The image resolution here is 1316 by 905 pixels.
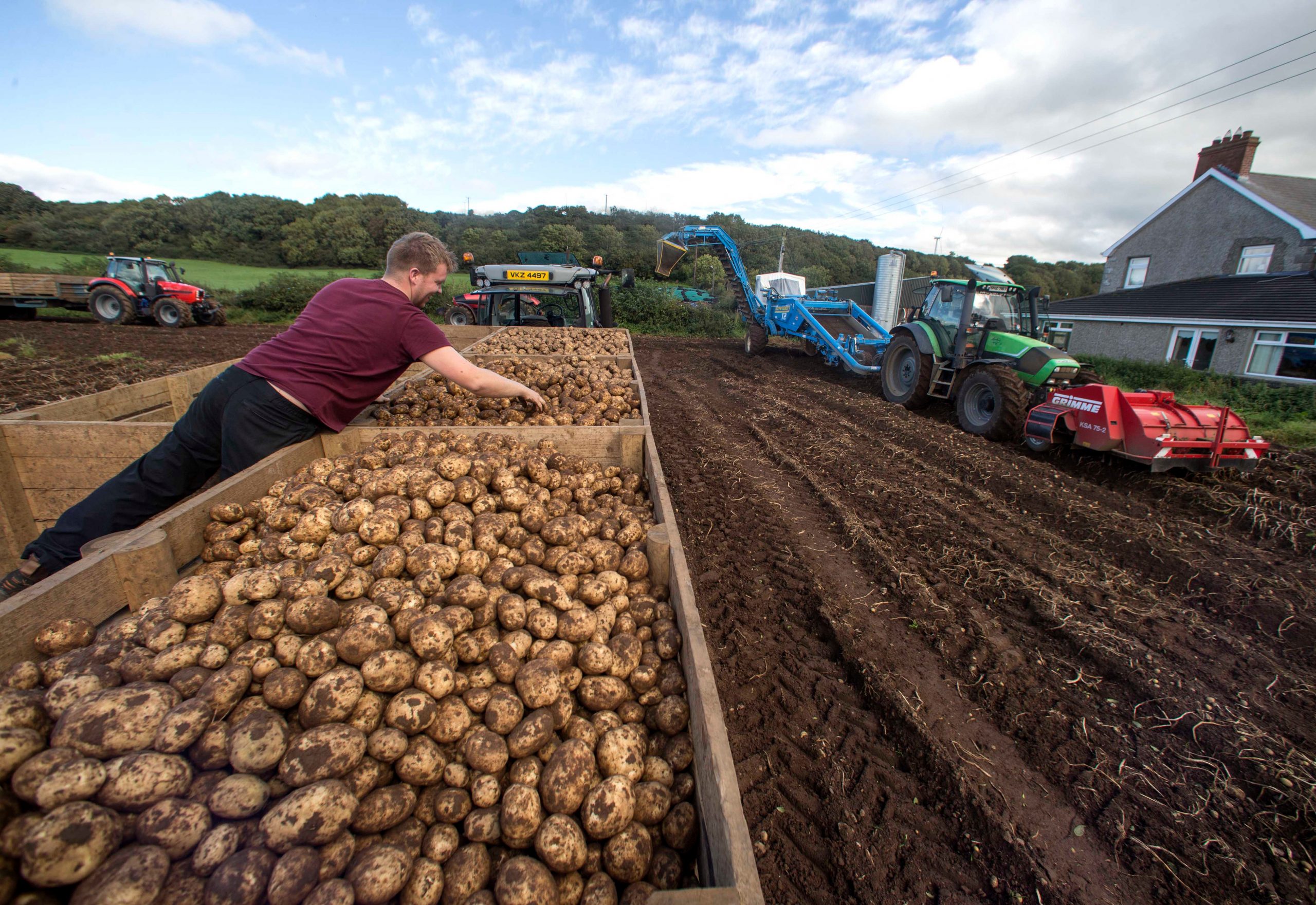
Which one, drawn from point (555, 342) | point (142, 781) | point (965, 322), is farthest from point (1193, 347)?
point (142, 781)

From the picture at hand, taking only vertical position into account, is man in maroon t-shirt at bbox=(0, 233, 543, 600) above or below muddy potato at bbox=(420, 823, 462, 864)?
above

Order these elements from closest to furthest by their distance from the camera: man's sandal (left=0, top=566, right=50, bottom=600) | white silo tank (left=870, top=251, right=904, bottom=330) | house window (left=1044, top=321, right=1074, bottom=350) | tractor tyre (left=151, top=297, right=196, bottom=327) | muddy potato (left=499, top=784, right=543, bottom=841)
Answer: muddy potato (left=499, top=784, right=543, bottom=841), man's sandal (left=0, top=566, right=50, bottom=600), tractor tyre (left=151, top=297, right=196, bottom=327), white silo tank (left=870, top=251, right=904, bottom=330), house window (left=1044, top=321, right=1074, bottom=350)

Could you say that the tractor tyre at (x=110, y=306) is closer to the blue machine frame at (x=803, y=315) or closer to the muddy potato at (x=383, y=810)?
the blue machine frame at (x=803, y=315)

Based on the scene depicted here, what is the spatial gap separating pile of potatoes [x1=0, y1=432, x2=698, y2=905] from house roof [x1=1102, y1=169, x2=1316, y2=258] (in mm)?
23922

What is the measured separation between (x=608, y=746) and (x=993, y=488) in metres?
5.79

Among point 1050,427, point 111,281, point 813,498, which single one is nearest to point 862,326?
point 1050,427

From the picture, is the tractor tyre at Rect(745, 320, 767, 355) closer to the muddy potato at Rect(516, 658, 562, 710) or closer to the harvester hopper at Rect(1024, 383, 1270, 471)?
the harvester hopper at Rect(1024, 383, 1270, 471)

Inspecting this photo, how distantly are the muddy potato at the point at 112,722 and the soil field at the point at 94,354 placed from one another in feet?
29.8

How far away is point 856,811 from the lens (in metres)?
2.37

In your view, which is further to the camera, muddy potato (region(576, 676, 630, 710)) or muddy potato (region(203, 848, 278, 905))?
muddy potato (region(576, 676, 630, 710))

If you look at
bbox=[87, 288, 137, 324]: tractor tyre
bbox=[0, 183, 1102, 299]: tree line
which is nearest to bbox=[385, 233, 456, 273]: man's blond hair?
bbox=[87, 288, 137, 324]: tractor tyre

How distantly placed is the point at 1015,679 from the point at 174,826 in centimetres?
375

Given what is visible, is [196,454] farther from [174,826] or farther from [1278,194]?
[1278,194]

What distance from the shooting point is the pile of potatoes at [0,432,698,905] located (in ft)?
3.94
